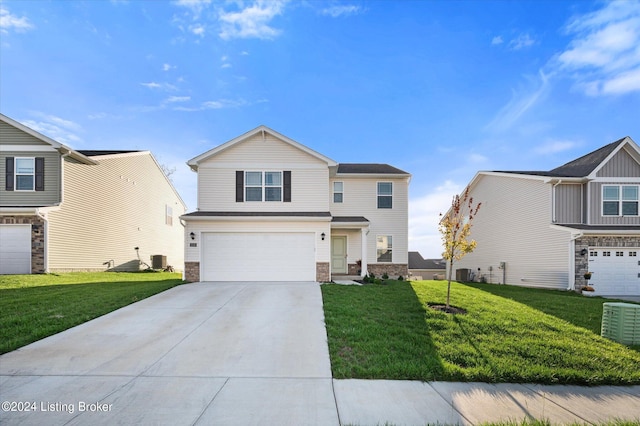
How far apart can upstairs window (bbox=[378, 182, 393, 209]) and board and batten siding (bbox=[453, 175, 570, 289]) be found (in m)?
6.69

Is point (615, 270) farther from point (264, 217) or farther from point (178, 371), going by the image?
point (178, 371)

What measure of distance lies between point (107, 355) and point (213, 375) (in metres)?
2.27

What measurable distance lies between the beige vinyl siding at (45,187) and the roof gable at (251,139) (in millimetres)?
7009

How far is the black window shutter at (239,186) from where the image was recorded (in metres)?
14.4

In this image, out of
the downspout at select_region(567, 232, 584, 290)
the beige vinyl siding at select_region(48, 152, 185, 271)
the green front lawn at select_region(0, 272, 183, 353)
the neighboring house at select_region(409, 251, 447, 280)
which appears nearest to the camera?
the green front lawn at select_region(0, 272, 183, 353)

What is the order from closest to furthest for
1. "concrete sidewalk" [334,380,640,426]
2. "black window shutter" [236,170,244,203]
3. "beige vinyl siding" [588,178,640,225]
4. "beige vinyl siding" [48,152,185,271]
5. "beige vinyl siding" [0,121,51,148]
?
"concrete sidewalk" [334,380,640,426], "black window shutter" [236,170,244,203], "beige vinyl siding" [588,178,640,225], "beige vinyl siding" [0,121,51,148], "beige vinyl siding" [48,152,185,271]

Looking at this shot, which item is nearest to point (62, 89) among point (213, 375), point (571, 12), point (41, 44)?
point (41, 44)

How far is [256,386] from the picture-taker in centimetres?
448

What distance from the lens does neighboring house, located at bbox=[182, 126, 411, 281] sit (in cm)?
1347

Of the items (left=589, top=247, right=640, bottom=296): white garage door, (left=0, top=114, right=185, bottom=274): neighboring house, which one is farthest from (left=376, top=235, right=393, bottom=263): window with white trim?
(left=0, top=114, right=185, bottom=274): neighboring house

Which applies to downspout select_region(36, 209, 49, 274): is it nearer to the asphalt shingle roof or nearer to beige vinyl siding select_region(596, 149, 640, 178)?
the asphalt shingle roof

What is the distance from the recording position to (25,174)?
50.8ft

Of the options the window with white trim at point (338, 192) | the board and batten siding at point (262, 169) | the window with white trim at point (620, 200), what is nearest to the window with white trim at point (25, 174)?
the board and batten siding at point (262, 169)

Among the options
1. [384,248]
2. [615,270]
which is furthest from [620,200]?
[384,248]
